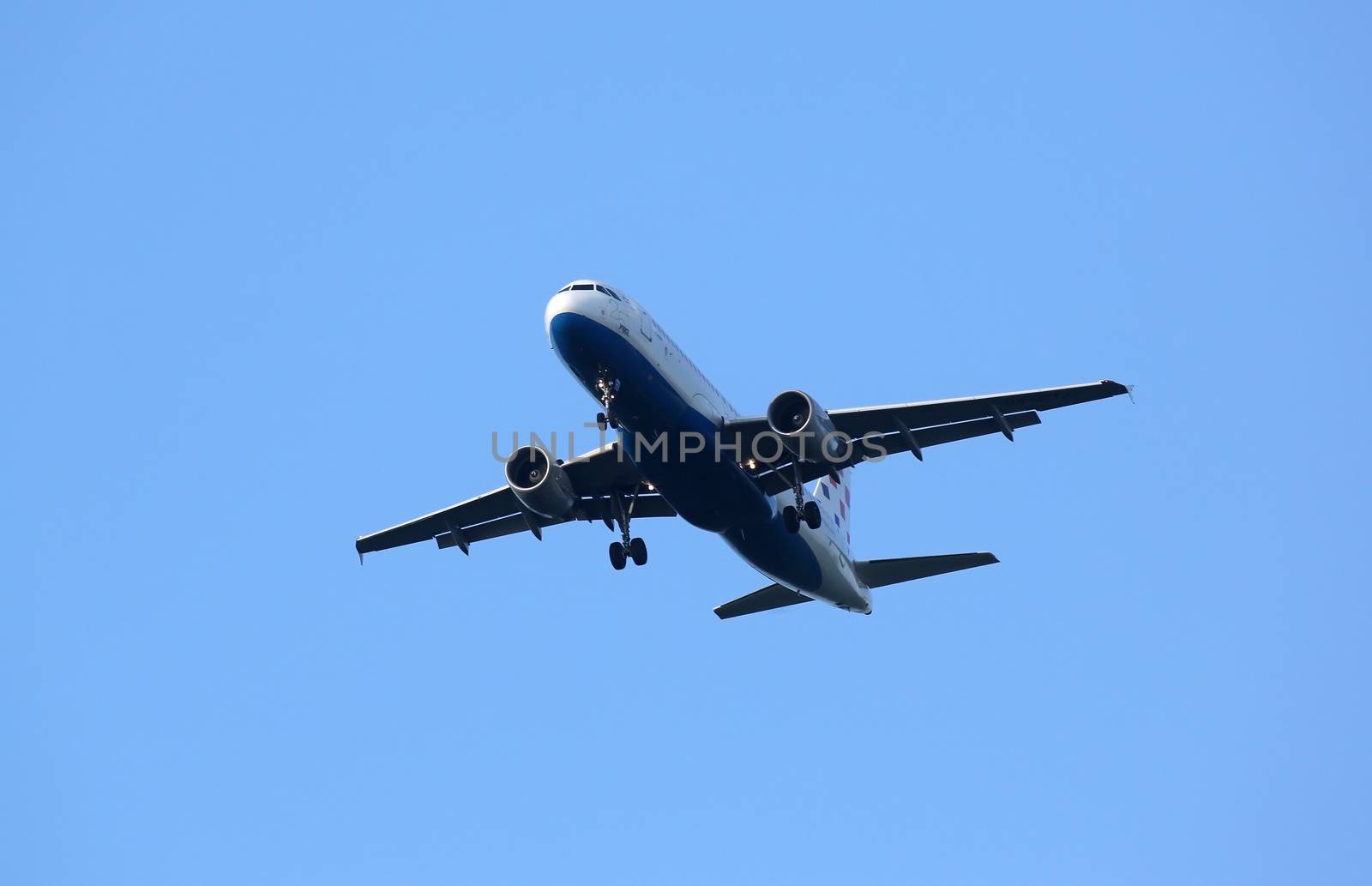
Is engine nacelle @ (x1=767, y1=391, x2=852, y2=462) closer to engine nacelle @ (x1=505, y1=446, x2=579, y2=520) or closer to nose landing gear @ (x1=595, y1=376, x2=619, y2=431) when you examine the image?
nose landing gear @ (x1=595, y1=376, x2=619, y2=431)

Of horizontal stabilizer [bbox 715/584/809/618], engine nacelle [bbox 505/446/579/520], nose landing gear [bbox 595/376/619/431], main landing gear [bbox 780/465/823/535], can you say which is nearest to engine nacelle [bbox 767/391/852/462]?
main landing gear [bbox 780/465/823/535]

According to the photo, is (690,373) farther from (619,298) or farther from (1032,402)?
(1032,402)

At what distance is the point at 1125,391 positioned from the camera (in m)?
38.3

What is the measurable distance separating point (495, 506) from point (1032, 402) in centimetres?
1555

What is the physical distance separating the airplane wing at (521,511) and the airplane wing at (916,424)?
148 inches

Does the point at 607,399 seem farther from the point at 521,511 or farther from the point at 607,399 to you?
the point at 521,511

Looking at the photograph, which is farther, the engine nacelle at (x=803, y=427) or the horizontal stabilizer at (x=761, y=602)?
the horizontal stabilizer at (x=761, y=602)

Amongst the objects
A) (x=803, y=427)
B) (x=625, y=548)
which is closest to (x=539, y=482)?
(x=625, y=548)

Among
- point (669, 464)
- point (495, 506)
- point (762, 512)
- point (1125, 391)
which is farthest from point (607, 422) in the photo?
point (1125, 391)

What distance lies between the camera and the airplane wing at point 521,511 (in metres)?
44.3

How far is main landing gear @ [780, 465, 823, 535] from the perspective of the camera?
42.0 m

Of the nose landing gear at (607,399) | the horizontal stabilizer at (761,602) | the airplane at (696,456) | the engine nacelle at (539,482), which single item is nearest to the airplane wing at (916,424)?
the airplane at (696,456)

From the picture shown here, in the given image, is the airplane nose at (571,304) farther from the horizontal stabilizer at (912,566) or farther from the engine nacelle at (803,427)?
the horizontal stabilizer at (912,566)

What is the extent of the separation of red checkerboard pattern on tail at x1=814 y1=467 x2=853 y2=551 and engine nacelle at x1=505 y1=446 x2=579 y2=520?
8390 mm
